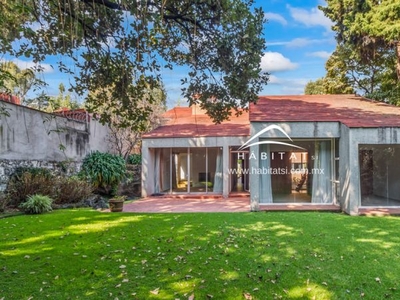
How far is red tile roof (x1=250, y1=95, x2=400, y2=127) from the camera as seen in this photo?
13.7 m

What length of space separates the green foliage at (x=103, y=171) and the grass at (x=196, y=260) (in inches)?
295

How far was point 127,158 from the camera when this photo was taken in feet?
78.2

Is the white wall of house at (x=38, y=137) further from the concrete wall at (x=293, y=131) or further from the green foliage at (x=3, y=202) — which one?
the concrete wall at (x=293, y=131)

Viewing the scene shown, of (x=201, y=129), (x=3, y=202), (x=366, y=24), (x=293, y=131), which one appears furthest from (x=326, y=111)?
(x=3, y=202)

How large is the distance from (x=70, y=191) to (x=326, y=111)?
43.4 ft

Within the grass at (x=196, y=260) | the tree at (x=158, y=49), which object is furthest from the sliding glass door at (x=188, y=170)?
the tree at (x=158, y=49)

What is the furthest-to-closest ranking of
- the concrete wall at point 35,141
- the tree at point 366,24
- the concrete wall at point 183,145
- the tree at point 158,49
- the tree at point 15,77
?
the concrete wall at point 183,145, the tree at point 366,24, the concrete wall at point 35,141, the tree at point 158,49, the tree at point 15,77

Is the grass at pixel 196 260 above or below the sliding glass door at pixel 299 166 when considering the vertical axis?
below

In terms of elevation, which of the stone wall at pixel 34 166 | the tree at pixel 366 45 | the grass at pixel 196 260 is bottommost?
the grass at pixel 196 260

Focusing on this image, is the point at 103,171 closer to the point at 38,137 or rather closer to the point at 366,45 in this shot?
the point at 38,137

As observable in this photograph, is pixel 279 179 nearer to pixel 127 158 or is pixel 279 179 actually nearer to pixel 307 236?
pixel 307 236

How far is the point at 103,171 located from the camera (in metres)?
17.9

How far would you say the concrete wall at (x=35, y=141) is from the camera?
42.0 feet

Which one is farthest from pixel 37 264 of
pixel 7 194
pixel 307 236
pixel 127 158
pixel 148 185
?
pixel 127 158
